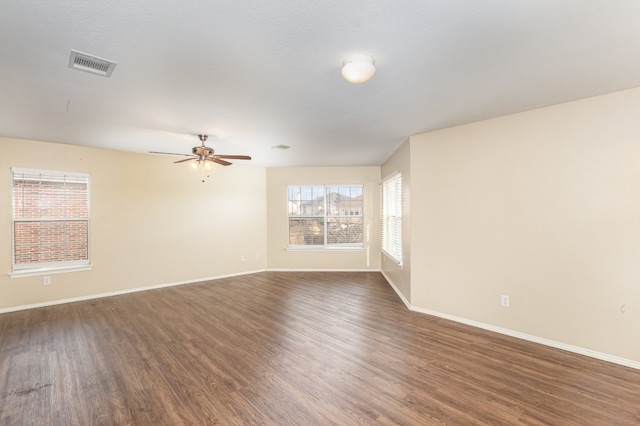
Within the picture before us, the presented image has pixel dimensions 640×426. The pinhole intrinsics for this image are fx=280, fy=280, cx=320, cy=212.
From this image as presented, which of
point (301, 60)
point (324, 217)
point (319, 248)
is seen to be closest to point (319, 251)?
point (319, 248)

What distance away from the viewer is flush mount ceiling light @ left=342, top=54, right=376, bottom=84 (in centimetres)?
198

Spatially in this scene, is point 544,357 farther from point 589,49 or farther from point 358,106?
point 358,106

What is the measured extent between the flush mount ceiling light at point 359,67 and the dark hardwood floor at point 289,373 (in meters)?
2.39

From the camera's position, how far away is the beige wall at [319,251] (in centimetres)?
651

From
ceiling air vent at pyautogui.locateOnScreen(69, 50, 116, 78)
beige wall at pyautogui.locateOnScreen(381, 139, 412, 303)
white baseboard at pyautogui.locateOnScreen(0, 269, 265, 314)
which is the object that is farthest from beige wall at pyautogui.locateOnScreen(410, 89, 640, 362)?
white baseboard at pyautogui.locateOnScreen(0, 269, 265, 314)

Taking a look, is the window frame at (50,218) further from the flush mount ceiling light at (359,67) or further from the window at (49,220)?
the flush mount ceiling light at (359,67)

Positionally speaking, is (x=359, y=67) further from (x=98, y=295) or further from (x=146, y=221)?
(x=98, y=295)

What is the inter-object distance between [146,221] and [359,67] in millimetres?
4889

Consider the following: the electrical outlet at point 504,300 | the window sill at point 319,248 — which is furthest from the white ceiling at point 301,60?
the window sill at point 319,248

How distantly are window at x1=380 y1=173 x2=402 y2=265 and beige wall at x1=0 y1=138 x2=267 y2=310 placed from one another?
2.88 metres

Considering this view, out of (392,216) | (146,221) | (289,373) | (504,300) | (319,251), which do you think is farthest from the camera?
(319,251)

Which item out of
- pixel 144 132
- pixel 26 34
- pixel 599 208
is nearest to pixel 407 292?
pixel 599 208

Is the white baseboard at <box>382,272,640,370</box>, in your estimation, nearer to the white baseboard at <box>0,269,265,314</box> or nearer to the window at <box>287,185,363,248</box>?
the window at <box>287,185,363,248</box>

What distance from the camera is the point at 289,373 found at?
2.46m
